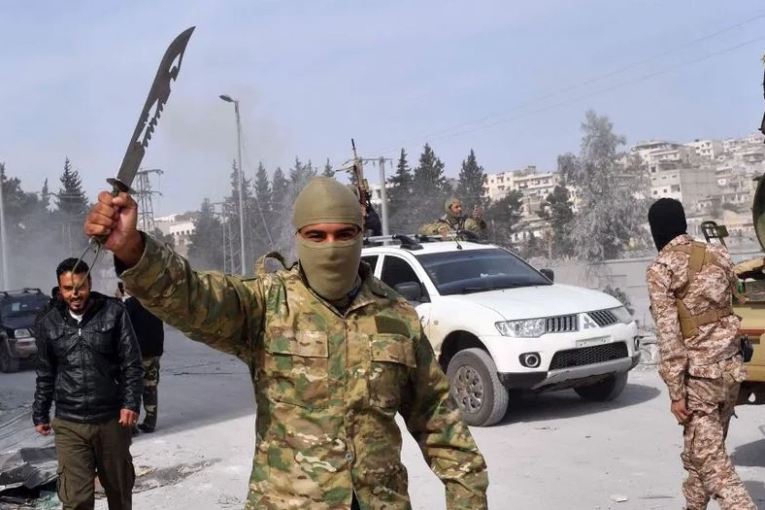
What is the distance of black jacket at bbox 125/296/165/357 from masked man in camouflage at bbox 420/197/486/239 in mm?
4637

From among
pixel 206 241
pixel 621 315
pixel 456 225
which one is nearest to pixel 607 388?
pixel 621 315

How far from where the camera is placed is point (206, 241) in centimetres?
5488

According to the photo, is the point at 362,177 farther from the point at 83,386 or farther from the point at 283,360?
the point at 283,360

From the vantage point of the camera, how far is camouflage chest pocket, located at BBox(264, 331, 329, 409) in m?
2.68

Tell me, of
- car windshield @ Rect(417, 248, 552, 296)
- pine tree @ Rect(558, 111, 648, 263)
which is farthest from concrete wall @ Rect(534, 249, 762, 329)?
car windshield @ Rect(417, 248, 552, 296)

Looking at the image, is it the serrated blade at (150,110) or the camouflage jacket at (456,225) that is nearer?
the serrated blade at (150,110)

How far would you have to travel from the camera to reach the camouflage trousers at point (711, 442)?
4.75m

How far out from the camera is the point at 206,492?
22.7ft

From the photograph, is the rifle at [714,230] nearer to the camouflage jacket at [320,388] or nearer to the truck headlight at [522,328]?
the truck headlight at [522,328]

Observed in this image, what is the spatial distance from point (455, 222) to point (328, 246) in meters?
10.2

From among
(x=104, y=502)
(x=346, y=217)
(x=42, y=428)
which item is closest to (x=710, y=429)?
(x=346, y=217)

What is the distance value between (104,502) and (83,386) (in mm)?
1878

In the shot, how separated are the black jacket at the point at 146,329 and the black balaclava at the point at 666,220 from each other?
5.44m

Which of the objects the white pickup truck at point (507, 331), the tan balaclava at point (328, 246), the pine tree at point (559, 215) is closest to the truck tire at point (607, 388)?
the white pickup truck at point (507, 331)
